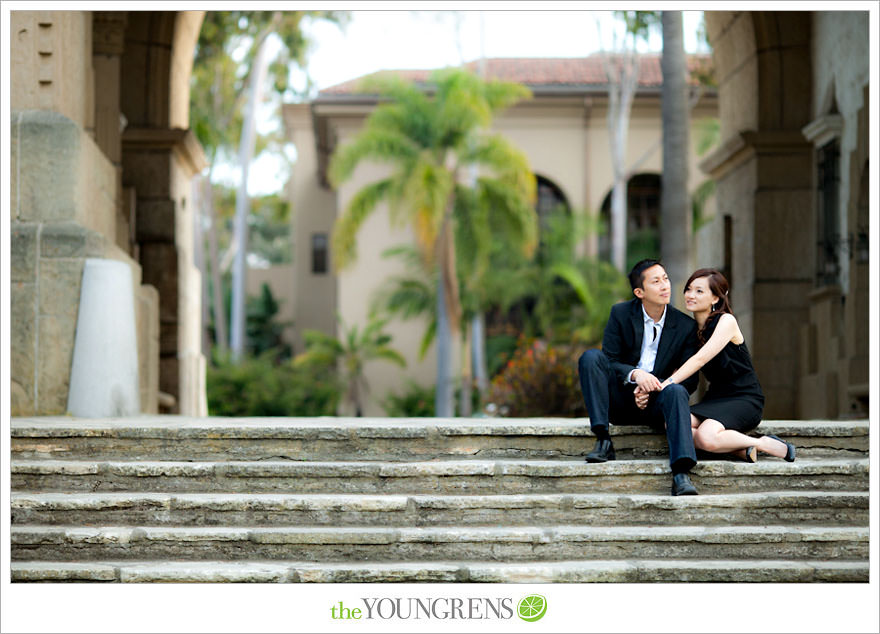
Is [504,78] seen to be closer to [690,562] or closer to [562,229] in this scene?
[562,229]

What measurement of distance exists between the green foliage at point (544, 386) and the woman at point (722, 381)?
38.8 feet

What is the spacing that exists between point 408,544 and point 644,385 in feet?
5.29

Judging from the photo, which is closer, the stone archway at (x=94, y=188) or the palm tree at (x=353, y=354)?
the stone archway at (x=94, y=188)

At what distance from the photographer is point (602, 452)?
6332 millimetres

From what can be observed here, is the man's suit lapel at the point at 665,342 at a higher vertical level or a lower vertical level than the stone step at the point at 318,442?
higher

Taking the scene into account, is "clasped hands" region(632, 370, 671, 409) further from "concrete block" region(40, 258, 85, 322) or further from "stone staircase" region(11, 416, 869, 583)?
"concrete block" region(40, 258, 85, 322)

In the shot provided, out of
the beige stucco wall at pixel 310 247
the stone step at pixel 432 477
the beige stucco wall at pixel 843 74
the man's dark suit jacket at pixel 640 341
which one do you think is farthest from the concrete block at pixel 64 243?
the beige stucco wall at pixel 310 247

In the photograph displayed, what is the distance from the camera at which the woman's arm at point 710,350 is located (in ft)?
21.2

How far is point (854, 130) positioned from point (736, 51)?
2780 mm

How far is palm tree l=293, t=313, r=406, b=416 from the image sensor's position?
95.1 ft

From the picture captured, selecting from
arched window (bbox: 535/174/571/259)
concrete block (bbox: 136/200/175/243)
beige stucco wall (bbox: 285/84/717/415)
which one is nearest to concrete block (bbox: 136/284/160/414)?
concrete block (bbox: 136/200/175/243)

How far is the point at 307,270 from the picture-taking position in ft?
122

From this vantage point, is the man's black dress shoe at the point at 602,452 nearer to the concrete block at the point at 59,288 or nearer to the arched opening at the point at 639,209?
the concrete block at the point at 59,288

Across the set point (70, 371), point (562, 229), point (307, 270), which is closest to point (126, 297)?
point (70, 371)
